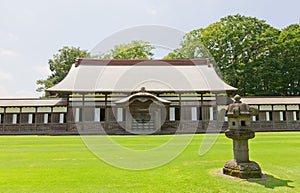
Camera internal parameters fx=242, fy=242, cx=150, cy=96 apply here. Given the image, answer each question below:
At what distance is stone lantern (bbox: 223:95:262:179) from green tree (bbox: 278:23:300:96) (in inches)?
1362

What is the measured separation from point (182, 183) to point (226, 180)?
107 cm

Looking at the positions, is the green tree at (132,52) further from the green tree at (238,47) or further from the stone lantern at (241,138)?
the stone lantern at (241,138)

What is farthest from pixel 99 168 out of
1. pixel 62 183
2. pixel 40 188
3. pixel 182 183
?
pixel 182 183

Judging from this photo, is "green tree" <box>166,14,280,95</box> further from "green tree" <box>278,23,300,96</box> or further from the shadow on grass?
the shadow on grass

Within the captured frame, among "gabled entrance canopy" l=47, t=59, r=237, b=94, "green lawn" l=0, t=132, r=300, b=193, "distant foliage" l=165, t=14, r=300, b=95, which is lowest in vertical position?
"green lawn" l=0, t=132, r=300, b=193

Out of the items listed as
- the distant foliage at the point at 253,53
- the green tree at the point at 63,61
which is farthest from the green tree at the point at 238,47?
the green tree at the point at 63,61

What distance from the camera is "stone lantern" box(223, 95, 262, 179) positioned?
5.92 meters

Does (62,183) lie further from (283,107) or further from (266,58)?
(266,58)

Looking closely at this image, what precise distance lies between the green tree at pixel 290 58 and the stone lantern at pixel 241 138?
34605mm

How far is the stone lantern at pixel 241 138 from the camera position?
5.92m

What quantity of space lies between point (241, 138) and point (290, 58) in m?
36.0

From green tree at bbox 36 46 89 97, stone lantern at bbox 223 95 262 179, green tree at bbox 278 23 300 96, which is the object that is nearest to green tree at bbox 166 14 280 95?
green tree at bbox 278 23 300 96

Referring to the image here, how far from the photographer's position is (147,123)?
23047 mm

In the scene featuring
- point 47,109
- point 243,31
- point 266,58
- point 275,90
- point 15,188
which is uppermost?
point 243,31
